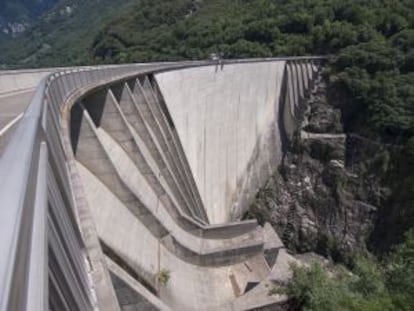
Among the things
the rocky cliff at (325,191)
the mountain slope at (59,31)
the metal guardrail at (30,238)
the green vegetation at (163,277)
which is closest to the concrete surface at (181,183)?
the green vegetation at (163,277)

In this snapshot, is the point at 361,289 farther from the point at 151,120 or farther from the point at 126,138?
the point at 151,120

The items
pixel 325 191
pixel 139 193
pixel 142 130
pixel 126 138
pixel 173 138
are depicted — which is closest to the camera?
pixel 139 193

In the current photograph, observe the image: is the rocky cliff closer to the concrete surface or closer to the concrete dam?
the concrete dam

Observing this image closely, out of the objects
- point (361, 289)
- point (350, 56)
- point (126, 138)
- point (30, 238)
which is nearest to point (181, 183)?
point (126, 138)

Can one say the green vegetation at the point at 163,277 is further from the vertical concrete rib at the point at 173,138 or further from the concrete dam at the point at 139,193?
the vertical concrete rib at the point at 173,138

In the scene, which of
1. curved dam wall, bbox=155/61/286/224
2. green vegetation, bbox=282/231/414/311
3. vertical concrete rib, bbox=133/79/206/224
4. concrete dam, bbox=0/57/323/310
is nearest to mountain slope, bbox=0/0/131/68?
curved dam wall, bbox=155/61/286/224

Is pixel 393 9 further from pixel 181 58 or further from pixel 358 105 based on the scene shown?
pixel 181 58

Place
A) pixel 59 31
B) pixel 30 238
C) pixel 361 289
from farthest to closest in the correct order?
pixel 59 31 → pixel 361 289 → pixel 30 238

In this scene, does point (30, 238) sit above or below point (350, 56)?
Result: above
